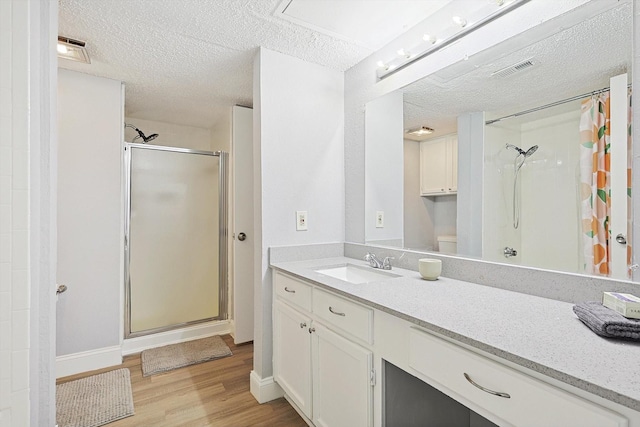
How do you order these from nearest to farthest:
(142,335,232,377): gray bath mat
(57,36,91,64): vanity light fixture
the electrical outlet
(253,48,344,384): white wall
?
(57,36,91,64): vanity light fixture, (253,48,344,384): white wall, the electrical outlet, (142,335,232,377): gray bath mat

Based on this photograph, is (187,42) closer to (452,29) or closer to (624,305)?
(452,29)

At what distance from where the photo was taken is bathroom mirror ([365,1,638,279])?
3.76ft

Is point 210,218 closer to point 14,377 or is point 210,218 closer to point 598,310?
point 14,377

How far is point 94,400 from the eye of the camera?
6.39ft

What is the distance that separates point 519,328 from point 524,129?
2.85 feet

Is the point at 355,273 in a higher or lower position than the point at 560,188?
lower

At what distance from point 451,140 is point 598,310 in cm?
102

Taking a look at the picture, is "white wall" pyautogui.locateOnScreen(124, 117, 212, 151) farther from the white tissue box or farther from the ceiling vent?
the white tissue box

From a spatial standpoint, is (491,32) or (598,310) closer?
(598,310)

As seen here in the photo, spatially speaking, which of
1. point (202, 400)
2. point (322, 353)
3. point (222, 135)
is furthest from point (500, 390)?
point (222, 135)

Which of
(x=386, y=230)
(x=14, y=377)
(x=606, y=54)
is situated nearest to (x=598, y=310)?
(x=606, y=54)

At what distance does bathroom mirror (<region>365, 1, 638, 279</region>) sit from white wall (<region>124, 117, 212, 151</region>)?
2.82 m

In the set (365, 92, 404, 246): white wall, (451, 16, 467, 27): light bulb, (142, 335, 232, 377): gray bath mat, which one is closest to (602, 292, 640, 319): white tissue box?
(365, 92, 404, 246): white wall

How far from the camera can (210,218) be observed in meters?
3.14
